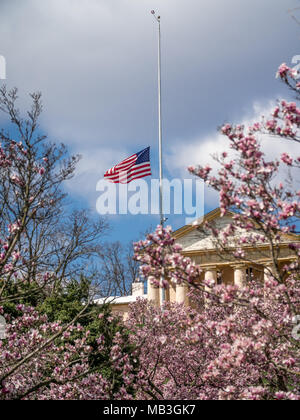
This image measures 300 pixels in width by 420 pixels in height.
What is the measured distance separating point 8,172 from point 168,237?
2.92 m

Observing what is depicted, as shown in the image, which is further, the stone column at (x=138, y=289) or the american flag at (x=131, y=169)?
the stone column at (x=138, y=289)

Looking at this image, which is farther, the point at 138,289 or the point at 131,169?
the point at 138,289

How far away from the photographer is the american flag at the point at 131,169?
2598cm

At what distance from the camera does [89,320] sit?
17.6 metres

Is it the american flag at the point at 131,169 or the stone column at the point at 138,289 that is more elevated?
the american flag at the point at 131,169

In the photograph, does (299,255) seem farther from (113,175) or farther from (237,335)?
(113,175)

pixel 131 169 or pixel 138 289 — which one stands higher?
pixel 131 169

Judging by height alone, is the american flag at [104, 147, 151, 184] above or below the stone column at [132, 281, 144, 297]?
above

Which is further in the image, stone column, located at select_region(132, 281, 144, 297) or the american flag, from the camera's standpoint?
stone column, located at select_region(132, 281, 144, 297)

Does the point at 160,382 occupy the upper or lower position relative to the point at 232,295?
lower

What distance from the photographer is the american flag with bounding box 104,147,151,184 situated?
1023 inches

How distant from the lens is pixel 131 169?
86.2 ft
